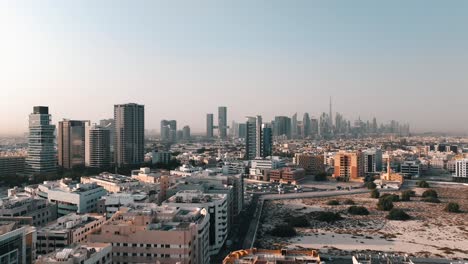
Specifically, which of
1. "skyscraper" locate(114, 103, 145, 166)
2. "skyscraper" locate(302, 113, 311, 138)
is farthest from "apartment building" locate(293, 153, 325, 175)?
"skyscraper" locate(302, 113, 311, 138)

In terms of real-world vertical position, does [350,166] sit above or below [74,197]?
below

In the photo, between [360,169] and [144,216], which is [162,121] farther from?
[144,216]

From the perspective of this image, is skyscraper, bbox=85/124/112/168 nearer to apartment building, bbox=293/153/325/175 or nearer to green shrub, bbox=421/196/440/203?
apartment building, bbox=293/153/325/175

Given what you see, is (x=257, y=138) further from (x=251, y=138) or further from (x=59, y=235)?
(x=59, y=235)

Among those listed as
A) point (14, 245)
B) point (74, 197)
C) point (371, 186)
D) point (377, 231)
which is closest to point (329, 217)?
point (377, 231)

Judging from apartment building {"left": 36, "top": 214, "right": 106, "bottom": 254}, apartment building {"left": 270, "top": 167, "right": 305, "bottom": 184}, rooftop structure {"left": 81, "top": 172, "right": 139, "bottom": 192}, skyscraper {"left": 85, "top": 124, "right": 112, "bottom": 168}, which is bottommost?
apartment building {"left": 270, "top": 167, "right": 305, "bottom": 184}

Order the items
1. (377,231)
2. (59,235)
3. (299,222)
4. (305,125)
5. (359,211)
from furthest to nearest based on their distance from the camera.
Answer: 1. (305,125)
2. (359,211)
3. (299,222)
4. (377,231)
5. (59,235)

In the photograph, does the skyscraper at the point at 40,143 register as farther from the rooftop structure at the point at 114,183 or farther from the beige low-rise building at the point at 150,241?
the beige low-rise building at the point at 150,241
